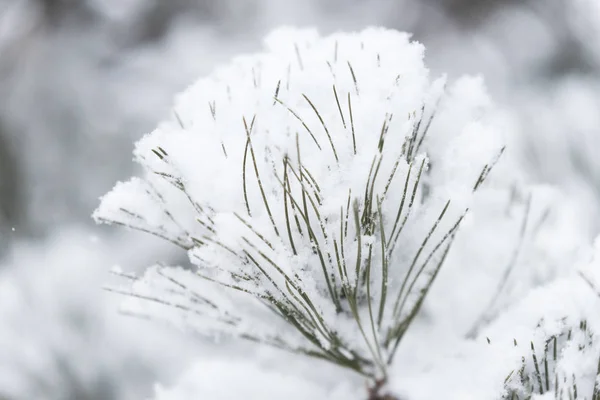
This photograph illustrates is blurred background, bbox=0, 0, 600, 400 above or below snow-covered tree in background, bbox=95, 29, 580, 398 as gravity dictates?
above

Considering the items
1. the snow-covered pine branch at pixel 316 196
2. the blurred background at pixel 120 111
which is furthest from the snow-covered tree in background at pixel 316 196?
the blurred background at pixel 120 111

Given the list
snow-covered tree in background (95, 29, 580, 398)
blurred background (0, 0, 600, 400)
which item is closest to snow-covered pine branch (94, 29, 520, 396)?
snow-covered tree in background (95, 29, 580, 398)

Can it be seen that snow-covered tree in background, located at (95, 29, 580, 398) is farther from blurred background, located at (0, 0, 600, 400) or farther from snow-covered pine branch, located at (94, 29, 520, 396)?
blurred background, located at (0, 0, 600, 400)

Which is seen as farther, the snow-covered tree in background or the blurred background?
the blurred background

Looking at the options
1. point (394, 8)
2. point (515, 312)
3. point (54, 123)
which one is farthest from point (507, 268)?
point (54, 123)

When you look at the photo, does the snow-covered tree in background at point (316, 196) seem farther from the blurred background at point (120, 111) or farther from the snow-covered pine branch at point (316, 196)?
the blurred background at point (120, 111)

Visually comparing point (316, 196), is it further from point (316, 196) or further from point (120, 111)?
point (120, 111)

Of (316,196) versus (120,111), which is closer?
(316,196)

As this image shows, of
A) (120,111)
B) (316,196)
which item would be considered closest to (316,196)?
(316,196)
